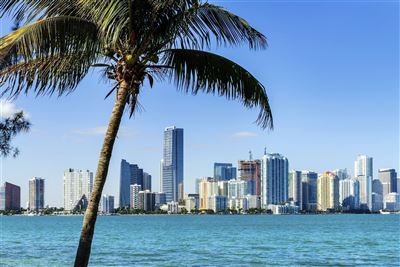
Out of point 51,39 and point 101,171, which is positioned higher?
point 51,39

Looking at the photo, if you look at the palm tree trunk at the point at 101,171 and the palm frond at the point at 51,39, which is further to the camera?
the palm tree trunk at the point at 101,171

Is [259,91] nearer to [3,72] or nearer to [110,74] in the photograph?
[110,74]

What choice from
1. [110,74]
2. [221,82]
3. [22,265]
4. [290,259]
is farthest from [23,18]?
[290,259]

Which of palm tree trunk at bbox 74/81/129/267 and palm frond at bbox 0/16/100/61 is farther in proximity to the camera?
palm tree trunk at bbox 74/81/129/267

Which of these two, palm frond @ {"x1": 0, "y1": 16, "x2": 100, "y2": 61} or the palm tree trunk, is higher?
palm frond @ {"x1": 0, "y1": 16, "x2": 100, "y2": 61}

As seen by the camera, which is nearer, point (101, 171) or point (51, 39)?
point (51, 39)

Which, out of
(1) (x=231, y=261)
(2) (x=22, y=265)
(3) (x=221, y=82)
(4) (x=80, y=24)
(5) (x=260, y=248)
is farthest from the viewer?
(5) (x=260, y=248)

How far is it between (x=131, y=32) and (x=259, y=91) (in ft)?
7.34

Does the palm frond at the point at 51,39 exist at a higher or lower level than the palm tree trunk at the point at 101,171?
higher

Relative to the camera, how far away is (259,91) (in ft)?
31.0

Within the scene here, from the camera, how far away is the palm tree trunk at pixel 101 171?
7953mm

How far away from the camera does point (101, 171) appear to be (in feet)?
26.6

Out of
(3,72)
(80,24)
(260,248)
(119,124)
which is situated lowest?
(260,248)

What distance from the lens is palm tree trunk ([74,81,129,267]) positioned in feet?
26.1
